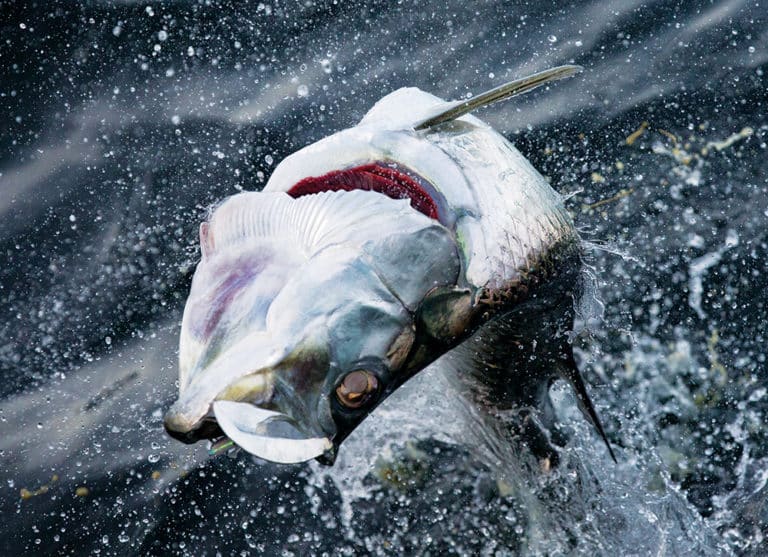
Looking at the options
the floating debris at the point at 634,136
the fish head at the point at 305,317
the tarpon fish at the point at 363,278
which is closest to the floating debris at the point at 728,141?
the floating debris at the point at 634,136

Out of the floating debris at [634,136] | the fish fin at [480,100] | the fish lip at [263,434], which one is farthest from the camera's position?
the floating debris at [634,136]

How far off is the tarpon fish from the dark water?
3.55 feet

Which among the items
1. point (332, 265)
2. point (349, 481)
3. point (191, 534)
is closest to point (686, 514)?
point (349, 481)

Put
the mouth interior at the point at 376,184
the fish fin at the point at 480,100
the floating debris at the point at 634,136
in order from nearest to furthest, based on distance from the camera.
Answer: the mouth interior at the point at 376,184, the fish fin at the point at 480,100, the floating debris at the point at 634,136

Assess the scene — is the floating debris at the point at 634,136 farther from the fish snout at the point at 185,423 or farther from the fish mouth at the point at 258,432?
the fish snout at the point at 185,423

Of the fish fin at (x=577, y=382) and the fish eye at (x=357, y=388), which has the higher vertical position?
the fish eye at (x=357, y=388)

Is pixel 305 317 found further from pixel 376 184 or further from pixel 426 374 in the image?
pixel 426 374

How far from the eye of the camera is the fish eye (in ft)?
7.86

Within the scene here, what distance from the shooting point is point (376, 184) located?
2.81 m

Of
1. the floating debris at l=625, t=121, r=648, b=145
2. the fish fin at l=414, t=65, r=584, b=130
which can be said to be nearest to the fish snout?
the fish fin at l=414, t=65, r=584, b=130

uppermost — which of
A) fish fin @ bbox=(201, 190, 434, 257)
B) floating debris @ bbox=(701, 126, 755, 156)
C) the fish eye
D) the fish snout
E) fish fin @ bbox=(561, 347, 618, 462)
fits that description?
fish fin @ bbox=(201, 190, 434, 257)

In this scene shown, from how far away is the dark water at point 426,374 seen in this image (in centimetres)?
408

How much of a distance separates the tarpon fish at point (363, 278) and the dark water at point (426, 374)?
108cm

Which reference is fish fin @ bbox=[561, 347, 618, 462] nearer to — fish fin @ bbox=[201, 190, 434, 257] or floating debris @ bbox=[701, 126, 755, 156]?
fish fin @ bbox=[201, 190, 434, 257]
